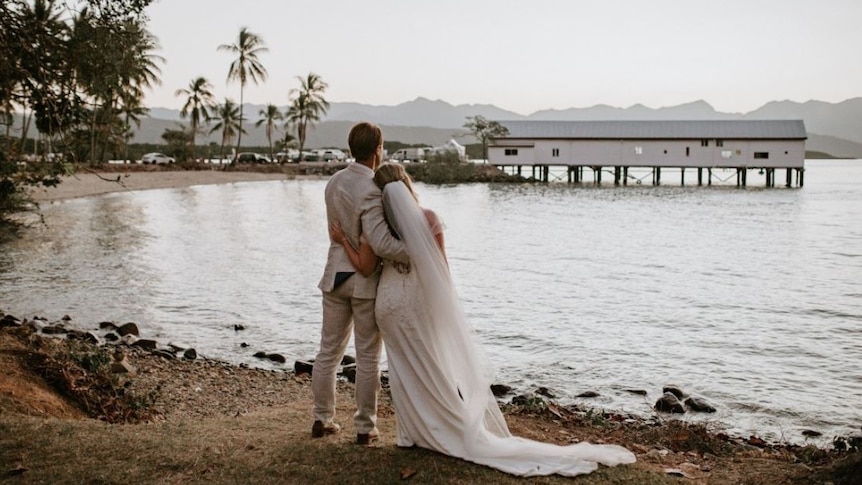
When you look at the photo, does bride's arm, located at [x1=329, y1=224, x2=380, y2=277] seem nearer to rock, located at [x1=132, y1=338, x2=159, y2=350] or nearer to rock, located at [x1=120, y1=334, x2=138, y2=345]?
rock, located at [x1=132, y1=338, x2=159, y2=350]

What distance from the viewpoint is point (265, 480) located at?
4727mm

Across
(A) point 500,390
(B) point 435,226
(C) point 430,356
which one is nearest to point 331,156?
(A) point 500,390

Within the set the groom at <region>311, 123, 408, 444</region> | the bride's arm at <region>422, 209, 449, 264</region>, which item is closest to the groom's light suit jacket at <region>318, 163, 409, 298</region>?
the groom at <region>311, 123, 408, 444</region>

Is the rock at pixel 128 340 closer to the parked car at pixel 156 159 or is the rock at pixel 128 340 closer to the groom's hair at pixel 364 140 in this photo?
the groom's hair at pixel 364 140

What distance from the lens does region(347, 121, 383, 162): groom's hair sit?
16.7 feet

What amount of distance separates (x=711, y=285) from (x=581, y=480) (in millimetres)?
17506

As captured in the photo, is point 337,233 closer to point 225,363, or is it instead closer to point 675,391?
point 225,363

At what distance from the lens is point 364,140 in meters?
5.07

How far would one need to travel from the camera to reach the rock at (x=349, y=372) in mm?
9978

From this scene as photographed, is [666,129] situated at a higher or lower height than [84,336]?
higher

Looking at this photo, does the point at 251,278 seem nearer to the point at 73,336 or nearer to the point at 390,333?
the point at 73,336

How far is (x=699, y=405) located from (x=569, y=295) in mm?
9249

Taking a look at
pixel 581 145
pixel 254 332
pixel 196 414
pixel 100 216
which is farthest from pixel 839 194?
pixel 196 414

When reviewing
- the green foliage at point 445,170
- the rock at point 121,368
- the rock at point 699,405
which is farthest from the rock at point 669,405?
the green foliage at point 445,170
